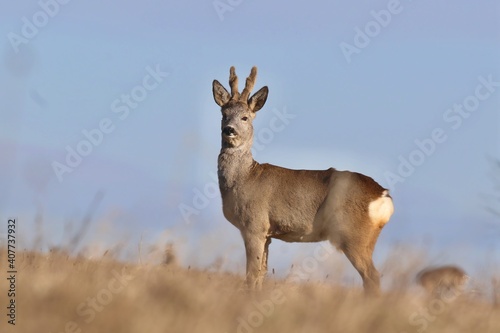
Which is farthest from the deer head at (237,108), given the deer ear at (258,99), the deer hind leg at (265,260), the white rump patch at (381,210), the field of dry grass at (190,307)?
the field of dry grass at (190,307)

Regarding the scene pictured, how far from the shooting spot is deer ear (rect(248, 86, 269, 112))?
13.5 m

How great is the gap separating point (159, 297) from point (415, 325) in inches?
86.8

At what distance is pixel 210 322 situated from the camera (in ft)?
22.3

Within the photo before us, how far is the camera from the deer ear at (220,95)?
44.9 feet

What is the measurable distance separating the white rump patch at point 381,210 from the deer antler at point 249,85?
2.58m

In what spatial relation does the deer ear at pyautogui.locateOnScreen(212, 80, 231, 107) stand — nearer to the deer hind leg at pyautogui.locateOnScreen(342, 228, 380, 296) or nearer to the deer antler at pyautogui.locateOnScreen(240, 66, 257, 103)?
the deer antler at pyautogui.locateOnScreen(240, 66, 257, 103)

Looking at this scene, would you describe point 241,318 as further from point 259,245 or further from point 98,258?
point 259,245

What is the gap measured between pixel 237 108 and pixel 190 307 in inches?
256

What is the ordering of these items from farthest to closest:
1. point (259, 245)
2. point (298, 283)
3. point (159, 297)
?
point (259, 245) < point (298, 283) < point (159, 297)

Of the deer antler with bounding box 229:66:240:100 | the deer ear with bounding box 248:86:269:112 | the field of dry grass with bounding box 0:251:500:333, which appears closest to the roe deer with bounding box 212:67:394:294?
the deer ear with bounding box 248:86:269:112

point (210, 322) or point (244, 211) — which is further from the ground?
point (244, 211)

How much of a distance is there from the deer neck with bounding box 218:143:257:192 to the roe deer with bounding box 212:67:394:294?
0.6 inches

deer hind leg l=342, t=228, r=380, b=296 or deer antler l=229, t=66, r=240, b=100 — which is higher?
deer antler l=229, t=66, r=240, b=100

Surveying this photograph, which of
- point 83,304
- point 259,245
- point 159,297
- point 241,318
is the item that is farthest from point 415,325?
point 259,245
